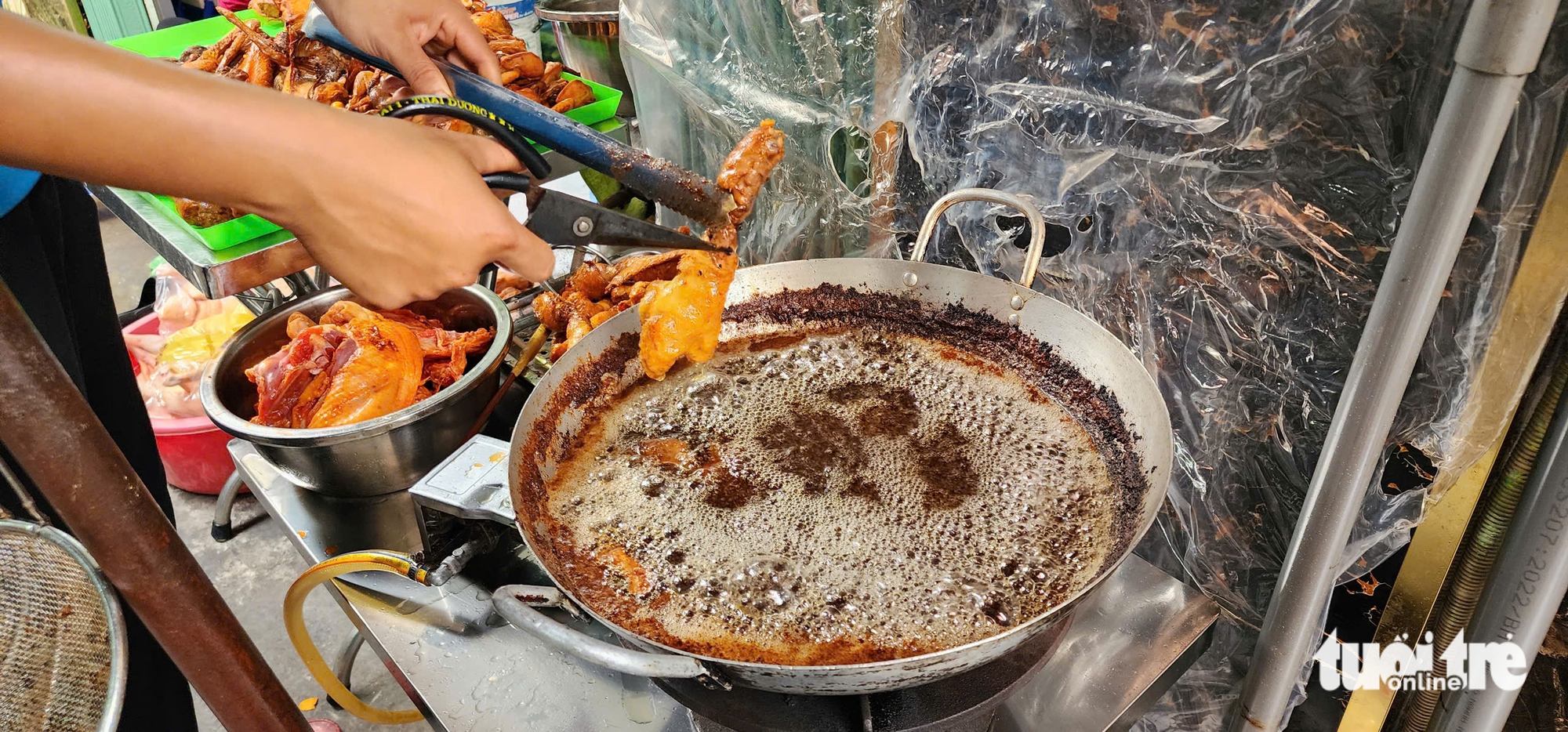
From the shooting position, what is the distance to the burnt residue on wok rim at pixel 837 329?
1092 millimetres

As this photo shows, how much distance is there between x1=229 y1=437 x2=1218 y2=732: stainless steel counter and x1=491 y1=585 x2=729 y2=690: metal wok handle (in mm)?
342

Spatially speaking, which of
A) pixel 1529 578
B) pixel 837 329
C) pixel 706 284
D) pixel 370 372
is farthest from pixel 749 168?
pixel 1529 578

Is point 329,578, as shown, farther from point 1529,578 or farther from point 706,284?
point 1529,578

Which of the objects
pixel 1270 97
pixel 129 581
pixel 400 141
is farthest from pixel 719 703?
pixel 1270 97

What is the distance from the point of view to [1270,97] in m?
1.16

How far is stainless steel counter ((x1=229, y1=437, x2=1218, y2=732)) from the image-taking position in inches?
47.1

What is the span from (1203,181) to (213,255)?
2202 mm

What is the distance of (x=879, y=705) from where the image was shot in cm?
108

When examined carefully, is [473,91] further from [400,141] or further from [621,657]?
[621,657]

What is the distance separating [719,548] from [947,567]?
33 cm

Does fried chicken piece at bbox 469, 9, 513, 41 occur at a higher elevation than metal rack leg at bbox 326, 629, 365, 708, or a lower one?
higher

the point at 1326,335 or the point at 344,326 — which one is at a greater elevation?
the point at 1326,335

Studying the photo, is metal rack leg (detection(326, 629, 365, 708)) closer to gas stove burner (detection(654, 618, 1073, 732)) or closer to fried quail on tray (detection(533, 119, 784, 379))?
fried quail on tray (detection(533, 119, 784, 379))

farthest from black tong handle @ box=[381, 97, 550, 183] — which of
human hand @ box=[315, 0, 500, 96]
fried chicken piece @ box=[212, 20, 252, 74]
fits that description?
fried chicken piece @ box=[212, 20, 252, 74]
